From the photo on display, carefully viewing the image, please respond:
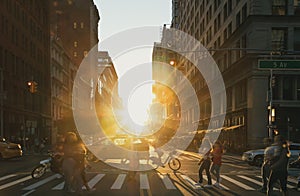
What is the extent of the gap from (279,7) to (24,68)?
34675 mm

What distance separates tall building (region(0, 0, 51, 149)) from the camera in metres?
51.5

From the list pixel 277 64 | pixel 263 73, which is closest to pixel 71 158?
pixel 277 64

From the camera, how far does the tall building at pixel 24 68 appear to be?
5153 centimetres

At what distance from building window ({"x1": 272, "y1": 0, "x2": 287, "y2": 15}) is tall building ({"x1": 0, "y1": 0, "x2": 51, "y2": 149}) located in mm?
23651

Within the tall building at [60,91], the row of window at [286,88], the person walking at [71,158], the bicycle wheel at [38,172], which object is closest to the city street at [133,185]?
the bicycle wheel at [38,172]

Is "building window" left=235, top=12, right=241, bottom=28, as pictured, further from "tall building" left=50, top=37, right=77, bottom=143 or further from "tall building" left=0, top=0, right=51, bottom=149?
"tall building" left=50, top=37, right=77, bottom=143

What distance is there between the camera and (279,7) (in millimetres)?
42781

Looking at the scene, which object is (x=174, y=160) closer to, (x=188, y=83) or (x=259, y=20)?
(x=259, y=20)

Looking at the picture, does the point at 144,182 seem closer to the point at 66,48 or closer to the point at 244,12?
the point at 244,12

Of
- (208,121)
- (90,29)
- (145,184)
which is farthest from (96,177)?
(90,29)

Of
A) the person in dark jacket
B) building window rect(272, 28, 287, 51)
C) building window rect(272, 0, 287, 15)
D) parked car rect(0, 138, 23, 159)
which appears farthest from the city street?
building window rect(272, 0, 287, 15)

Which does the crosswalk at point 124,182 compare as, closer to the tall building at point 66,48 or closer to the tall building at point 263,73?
the tall building at point 263,73

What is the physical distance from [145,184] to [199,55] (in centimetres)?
5689

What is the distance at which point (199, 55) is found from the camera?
2864 inches
